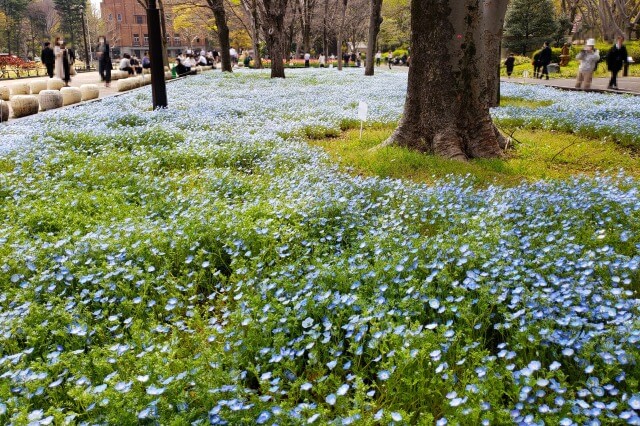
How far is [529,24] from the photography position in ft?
142

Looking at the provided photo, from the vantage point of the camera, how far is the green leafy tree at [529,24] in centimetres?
4253

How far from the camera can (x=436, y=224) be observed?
487 centimetres

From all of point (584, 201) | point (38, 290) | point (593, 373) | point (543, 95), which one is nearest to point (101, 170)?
point (38, 290)

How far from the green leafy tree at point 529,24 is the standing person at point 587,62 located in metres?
25.0

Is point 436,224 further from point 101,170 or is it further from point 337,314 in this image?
point 101,170

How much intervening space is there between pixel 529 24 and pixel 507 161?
41.1 m

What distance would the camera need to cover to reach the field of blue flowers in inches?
94.6

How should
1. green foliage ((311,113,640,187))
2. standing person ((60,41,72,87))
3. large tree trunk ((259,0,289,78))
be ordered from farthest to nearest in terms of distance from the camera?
large tree trunk ((259,0,289,78)) → standing person ((60,41,72,87)) → green foliage ((311,113,640,187))

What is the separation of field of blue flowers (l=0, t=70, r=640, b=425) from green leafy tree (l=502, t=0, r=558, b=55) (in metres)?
42.4

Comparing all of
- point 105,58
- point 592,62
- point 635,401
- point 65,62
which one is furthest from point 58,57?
point 635,401

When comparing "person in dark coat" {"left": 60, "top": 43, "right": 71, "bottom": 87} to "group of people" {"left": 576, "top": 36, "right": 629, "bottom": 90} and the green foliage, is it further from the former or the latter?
"group of people" {"left": 576, "top": 36, "right": 629, "bottom": 90}

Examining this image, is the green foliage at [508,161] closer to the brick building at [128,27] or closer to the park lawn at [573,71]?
the park lawn at [573,71]

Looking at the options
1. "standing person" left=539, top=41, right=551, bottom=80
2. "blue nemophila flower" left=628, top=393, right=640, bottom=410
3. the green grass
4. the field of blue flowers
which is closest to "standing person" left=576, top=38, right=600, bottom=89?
"standing person" left=539, top=41, right=551, bottom=80

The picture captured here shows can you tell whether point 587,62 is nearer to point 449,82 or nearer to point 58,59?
point 449,82
